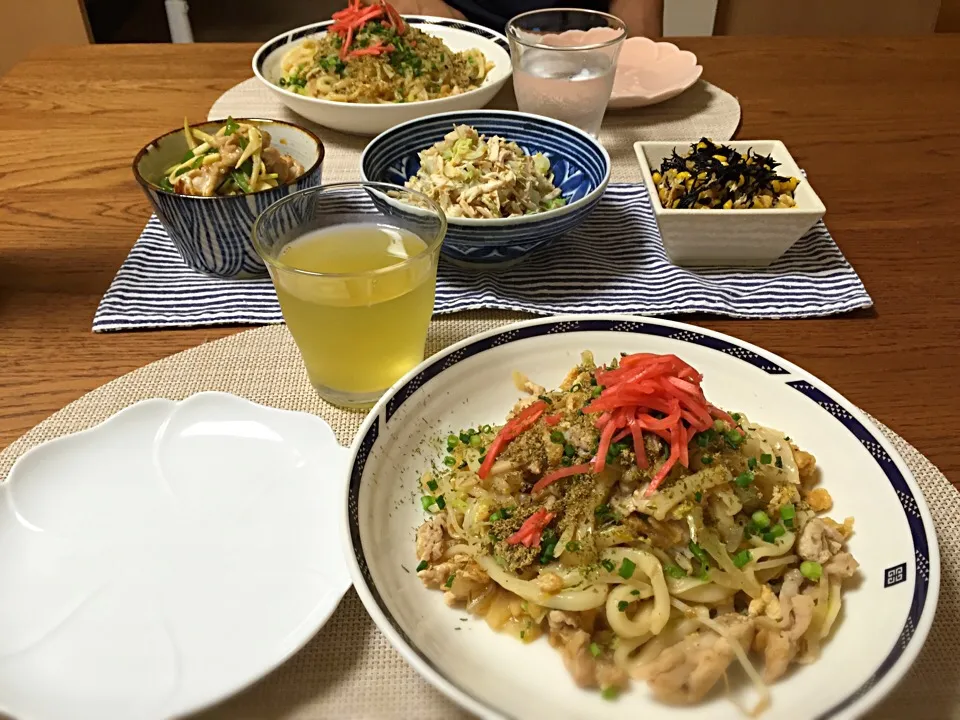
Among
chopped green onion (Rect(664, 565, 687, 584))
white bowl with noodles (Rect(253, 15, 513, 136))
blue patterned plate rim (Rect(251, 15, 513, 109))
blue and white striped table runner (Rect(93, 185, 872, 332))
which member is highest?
blue patterned plate rim (Rect(251, 15, 513, 109))

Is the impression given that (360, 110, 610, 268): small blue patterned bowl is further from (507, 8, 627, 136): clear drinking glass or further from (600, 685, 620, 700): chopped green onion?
(600, 685, 620, 700): chopped green onion

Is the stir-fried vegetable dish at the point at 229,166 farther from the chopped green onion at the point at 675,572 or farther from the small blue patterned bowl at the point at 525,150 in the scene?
the chopped green onion at the point at 675,572

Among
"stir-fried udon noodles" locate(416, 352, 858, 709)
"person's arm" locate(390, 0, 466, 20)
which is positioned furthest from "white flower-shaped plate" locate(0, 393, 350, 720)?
"person's arm" locate(390, 0, 466, 20)

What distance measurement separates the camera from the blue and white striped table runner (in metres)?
1.61

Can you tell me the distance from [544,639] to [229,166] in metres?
1.28

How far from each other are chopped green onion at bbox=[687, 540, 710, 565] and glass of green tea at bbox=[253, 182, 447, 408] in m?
0.65

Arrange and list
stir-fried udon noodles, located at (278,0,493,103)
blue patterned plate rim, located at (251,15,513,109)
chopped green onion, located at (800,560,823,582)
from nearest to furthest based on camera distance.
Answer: chopped green onion, located at (800,560,823,582), stir-fried udon noodles, located at (278,0,493,103), blue patterned plate rim, located at (251,15,513,109)

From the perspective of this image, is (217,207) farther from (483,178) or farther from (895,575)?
(895,575)

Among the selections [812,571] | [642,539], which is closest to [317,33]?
[642,539]

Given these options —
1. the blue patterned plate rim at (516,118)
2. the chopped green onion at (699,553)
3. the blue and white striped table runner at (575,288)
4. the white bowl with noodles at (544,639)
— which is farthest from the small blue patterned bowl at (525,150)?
the chopped green onion at (699,553)

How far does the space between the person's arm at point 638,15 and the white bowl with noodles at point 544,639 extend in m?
2.43

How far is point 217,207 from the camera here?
61.4 inches

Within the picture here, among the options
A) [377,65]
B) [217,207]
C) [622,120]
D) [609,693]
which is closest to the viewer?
[609,693]

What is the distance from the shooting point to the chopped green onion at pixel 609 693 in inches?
34.4
